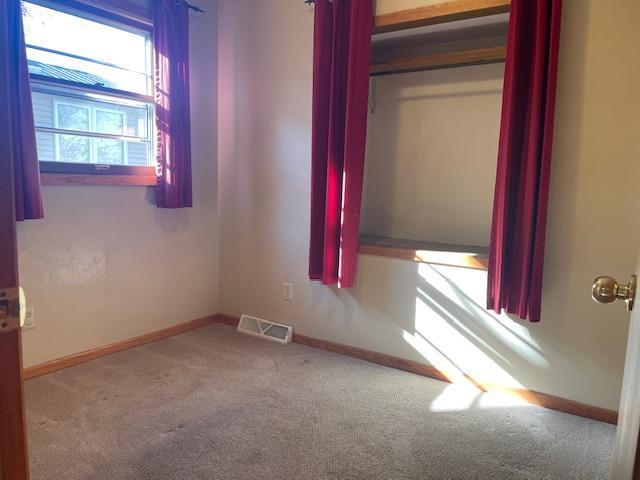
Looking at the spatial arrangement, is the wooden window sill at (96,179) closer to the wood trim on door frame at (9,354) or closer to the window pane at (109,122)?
the window pane at (109,122)

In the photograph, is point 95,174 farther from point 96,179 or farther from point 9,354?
point 9,354

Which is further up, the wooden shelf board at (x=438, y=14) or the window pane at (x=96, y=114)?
the wooden shelf board at (x=438, y=14)

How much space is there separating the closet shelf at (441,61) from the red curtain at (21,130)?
1.98m

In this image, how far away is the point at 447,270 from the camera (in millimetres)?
2604

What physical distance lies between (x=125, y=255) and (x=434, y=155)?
2.16 meters

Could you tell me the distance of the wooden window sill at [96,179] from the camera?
2471 mm

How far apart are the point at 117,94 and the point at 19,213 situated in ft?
3.14

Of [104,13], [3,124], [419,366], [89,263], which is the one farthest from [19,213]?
[419,366]

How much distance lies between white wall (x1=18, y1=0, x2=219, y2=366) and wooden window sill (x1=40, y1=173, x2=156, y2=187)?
0.12 ft

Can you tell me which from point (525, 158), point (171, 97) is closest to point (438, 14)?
point (525, 158)

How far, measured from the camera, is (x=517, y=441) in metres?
1.99

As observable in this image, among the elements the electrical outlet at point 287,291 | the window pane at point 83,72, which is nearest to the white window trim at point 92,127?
the window pane at point 83,72

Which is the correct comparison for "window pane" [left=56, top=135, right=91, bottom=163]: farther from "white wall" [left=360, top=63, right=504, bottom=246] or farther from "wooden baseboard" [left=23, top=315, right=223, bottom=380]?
"white wall" [left=360, top=63, right=504, bottom=246]

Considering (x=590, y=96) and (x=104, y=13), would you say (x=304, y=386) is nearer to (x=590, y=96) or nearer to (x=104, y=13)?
(x=590, y=96)
